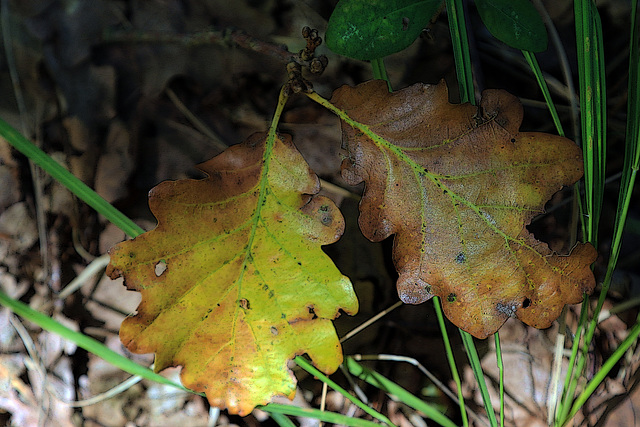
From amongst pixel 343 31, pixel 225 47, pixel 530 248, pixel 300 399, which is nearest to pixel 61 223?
pixel 225 47

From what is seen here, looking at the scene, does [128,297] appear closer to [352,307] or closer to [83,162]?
[83,162]

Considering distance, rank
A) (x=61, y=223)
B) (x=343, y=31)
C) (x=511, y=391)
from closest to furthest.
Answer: (x=343, y=31)
(x=511, y=391)
(x=61, y=223)

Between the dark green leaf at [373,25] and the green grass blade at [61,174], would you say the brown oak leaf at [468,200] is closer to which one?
the dark green leaf at [373,25]

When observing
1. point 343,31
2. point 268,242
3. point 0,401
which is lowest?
point 0,401

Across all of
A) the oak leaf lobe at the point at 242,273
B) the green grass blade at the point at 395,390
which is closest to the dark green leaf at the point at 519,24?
the oak leaf lobe at the point at 242,273

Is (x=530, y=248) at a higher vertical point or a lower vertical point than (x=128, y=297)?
higher

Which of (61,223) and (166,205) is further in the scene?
(61,223)
